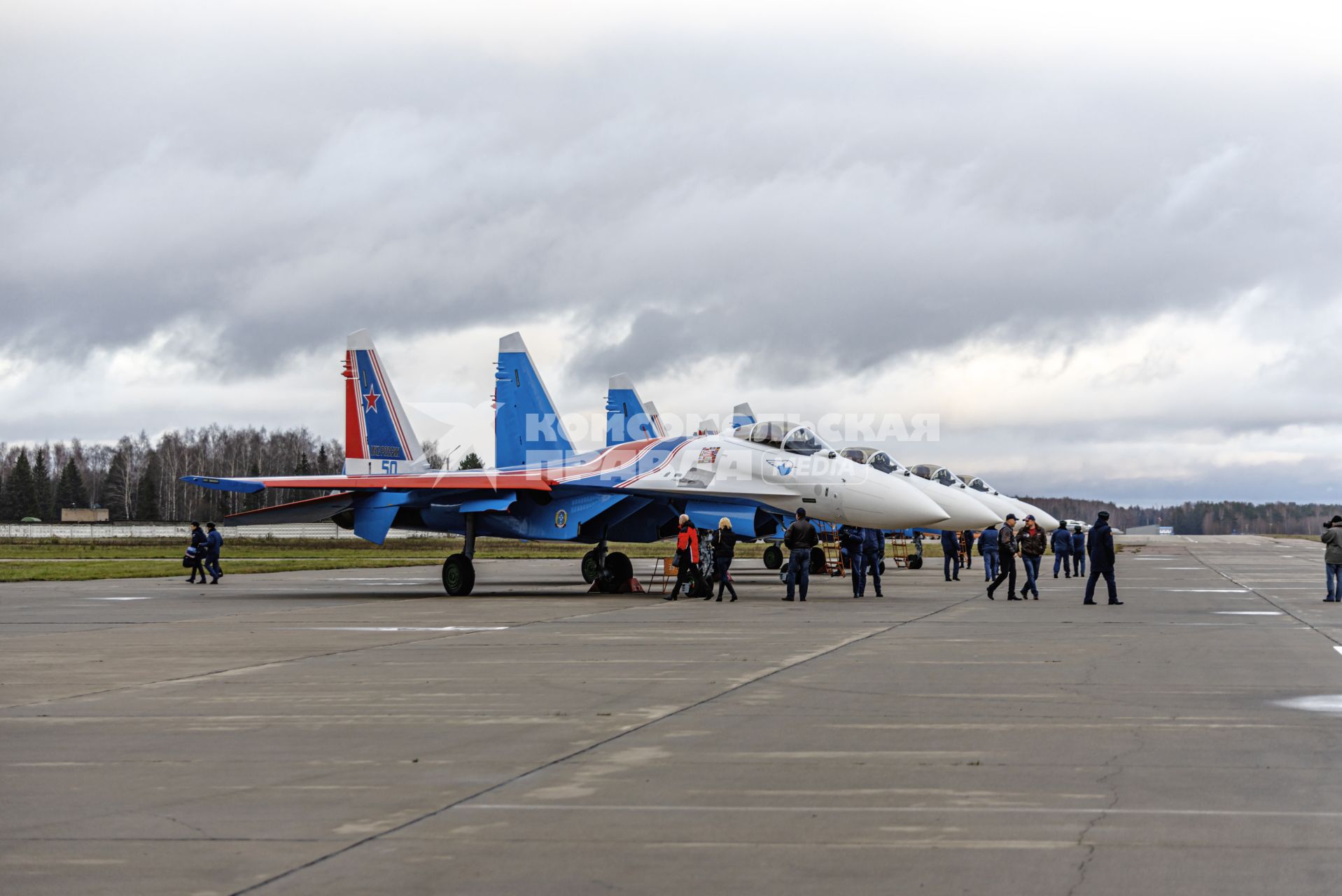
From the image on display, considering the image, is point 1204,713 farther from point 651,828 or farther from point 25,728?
point 25,728

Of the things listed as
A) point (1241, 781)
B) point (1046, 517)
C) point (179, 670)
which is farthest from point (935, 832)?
point (1046, 517)

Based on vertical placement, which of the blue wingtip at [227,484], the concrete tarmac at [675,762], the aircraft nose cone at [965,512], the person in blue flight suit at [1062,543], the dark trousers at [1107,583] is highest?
the blue wingtip at [227,484]

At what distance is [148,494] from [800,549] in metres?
103

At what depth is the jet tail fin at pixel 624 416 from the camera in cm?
3659

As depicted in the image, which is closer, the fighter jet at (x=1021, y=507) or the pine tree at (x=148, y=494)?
the fighter jet at (x=1021, y=507)

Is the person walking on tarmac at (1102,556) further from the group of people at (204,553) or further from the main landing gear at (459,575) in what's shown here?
the group of people at (204,553)

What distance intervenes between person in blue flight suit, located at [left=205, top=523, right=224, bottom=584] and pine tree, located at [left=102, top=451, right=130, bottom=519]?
92854mm

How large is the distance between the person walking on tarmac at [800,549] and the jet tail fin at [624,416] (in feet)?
48.8

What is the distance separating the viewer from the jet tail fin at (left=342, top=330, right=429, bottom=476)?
28359 millimetres

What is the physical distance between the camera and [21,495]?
114188mm

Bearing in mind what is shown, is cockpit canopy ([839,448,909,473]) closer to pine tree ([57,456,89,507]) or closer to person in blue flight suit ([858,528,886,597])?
person in blue flight suit ([858,528,886,597])

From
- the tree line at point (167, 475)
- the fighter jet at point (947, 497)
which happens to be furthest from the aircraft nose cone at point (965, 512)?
the tree line at point (167, 475)

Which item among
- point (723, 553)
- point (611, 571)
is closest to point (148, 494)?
point (611, 571)

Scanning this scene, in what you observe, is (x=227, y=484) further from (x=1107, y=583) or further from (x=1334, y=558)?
(x=1334, y=558)
